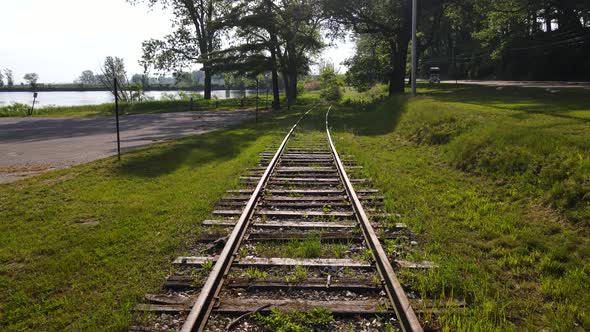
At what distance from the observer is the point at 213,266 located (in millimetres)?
4242

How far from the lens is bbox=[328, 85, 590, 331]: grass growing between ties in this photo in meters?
3.60

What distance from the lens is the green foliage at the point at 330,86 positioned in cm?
5269

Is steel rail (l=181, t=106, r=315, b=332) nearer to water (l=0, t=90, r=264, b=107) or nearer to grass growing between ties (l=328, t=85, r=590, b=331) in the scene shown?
grass growing between ties (l=328, t=85, r=590, b=331)

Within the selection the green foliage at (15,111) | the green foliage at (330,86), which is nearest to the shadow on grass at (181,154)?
the green foliage at (15,111)

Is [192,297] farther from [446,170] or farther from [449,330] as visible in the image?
[446,170]

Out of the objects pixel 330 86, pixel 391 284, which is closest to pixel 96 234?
pixel 391 284

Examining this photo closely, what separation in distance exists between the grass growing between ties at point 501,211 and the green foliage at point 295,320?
94 centimetres

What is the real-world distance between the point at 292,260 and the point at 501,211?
3.65m

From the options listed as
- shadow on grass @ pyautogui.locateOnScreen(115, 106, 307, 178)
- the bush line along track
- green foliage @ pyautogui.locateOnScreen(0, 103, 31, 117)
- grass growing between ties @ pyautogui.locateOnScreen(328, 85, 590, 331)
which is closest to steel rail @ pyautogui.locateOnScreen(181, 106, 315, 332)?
the bush line along track

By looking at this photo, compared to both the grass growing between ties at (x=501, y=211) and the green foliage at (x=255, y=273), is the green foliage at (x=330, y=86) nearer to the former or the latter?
the grass growing between ties at (x=501, y=211)

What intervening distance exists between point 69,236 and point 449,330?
4733 mm

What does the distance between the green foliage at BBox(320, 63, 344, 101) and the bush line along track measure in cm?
4555

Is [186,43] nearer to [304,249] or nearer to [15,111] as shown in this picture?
[15,111]

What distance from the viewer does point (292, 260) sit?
14.4 ft
